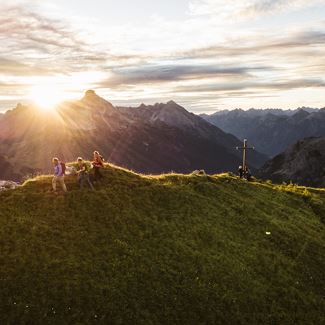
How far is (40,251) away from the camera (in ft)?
97.2

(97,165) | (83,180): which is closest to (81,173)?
(83,180)

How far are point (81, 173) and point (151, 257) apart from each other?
11205 mm

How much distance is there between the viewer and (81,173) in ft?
126

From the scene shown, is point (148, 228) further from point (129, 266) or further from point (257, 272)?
point (257, 272)

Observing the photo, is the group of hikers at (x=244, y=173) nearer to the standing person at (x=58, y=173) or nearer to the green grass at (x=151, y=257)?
the green grass at (x=151, y=257)

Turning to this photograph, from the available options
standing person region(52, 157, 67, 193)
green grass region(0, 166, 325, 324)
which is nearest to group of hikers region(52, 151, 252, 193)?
standing person region(52, 157, 67, 193)

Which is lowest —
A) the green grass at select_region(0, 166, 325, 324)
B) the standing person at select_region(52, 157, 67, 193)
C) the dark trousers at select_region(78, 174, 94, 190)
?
the green grass at select_region(0, 166, 325, 324)

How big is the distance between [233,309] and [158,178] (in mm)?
19525

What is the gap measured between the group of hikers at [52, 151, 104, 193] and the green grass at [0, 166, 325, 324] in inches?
34.7

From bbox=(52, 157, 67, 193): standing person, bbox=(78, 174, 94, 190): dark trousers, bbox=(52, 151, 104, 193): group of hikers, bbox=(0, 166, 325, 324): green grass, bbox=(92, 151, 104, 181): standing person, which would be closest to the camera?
bbox=(0, 166, 325, 324): green grass

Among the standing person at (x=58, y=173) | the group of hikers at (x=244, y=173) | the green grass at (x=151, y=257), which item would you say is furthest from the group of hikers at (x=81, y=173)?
the group of hikers at (x=244, y=173)

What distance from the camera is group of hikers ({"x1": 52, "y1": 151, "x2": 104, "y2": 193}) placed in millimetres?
36562

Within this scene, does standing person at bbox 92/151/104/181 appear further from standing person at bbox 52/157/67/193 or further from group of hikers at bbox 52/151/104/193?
standing person at bbox 52/157/67/193

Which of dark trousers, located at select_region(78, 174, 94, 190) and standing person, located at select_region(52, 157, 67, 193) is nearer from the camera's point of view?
standing person, located at select_region(52, 157, 67, 193)
